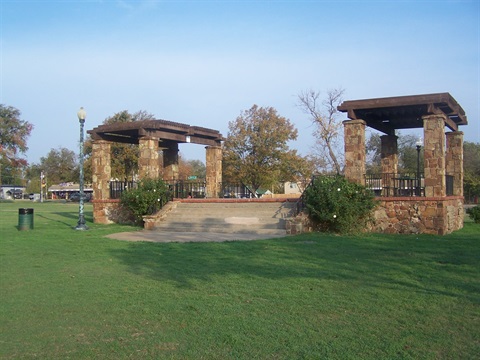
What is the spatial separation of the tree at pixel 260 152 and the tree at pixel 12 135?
39.7 m

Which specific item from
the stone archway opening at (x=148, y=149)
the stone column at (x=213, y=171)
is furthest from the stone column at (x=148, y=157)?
the stone column at (x=213, y=171)

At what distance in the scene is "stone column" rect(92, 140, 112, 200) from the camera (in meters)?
23.5

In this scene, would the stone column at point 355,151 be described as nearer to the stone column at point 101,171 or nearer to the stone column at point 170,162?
the stone column at point 101,171

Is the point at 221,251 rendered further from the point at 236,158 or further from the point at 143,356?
the point at 236,158

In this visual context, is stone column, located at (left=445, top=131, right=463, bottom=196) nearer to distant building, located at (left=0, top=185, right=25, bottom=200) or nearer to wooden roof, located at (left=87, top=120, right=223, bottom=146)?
wooden roof, located at (left=87, top=120, right=223, bottom=146)

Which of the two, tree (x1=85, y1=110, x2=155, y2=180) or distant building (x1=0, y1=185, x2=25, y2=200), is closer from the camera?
tree (x1=85, y1=110, x2=155, y2=180)

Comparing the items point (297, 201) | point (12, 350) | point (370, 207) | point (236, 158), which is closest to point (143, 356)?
point (12, 350)

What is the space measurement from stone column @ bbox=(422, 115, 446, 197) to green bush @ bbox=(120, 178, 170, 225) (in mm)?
10497

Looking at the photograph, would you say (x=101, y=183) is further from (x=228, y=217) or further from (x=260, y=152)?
(x=260, y=152)

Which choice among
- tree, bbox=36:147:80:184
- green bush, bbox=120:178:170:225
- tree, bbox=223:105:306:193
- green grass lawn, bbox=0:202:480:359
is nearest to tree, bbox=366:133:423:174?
tree, bbox=223:105:306:193

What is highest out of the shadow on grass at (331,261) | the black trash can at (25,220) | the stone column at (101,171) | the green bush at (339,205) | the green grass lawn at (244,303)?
the stone column at (101,171)

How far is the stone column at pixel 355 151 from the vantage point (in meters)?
18.4

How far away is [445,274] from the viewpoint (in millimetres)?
9031

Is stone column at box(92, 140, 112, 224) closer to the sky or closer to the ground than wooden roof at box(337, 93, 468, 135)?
closer to the ground
